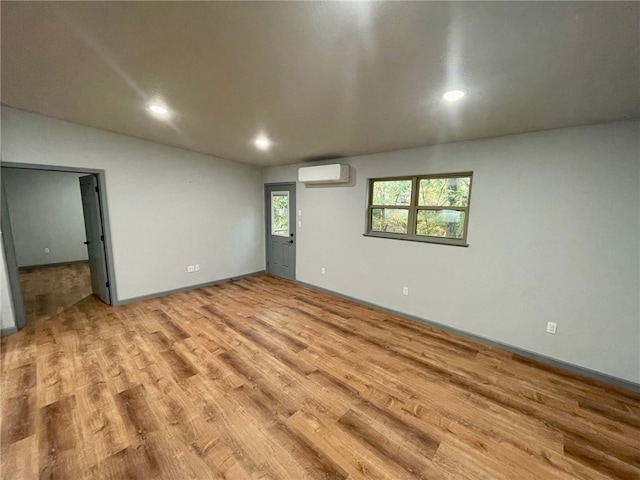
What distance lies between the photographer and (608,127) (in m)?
2.19

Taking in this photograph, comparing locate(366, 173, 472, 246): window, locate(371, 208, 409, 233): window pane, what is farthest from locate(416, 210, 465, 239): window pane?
locate(371, 208, 409, 233): window pane

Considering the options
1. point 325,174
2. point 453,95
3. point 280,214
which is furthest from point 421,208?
point 280,214

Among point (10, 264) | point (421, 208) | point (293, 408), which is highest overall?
point (421, 208)

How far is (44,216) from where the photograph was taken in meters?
5.80

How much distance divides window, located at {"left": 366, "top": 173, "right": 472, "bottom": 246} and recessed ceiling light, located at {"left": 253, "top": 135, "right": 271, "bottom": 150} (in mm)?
1664

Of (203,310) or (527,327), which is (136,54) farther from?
(527,327)

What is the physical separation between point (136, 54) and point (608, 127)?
382 centimetres

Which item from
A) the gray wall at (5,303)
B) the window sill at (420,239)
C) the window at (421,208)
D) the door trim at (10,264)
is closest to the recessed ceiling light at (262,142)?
the window at (421,208)

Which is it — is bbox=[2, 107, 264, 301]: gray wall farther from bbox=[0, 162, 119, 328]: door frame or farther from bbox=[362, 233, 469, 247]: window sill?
bbox=[362, 233, 469, 247]: window sill

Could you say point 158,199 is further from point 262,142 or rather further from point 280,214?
point 280,214

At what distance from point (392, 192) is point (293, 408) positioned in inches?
120

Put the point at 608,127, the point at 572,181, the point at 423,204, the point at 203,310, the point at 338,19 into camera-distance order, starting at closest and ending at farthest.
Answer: the point at 338,19
the point at 608,127
the point at 572,181
the point at 423,204
the point at 203,310

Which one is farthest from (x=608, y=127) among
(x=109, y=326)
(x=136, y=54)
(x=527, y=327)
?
(x=109, y=326)

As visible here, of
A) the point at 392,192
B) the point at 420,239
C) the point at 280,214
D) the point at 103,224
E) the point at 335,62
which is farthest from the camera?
the point at 280,214
